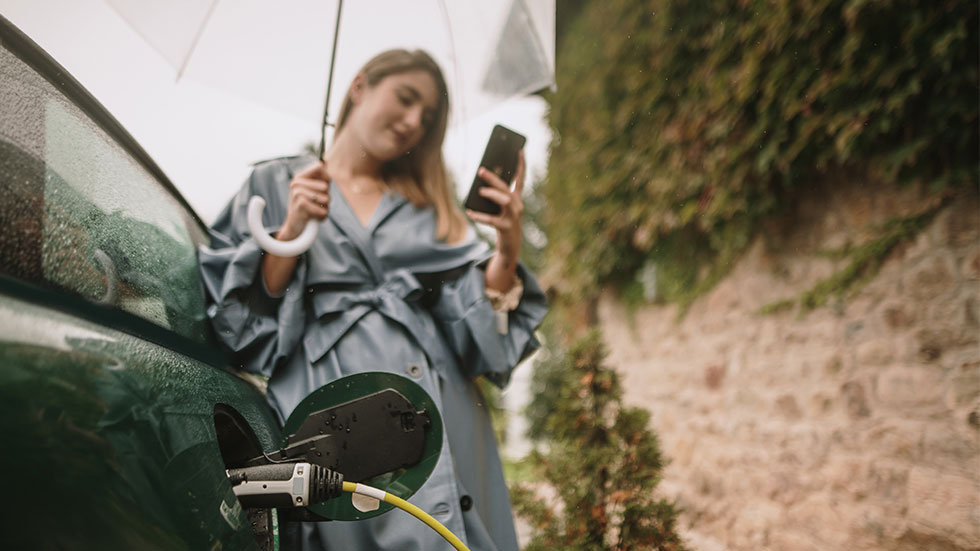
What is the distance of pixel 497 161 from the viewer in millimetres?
1543

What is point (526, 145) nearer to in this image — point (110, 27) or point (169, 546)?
point (110, 27)

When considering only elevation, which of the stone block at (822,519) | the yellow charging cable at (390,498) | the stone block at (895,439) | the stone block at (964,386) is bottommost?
the stone block at (822,519)

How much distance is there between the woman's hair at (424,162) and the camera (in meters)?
1.58

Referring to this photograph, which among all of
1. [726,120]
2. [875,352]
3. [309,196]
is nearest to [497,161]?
[309,196]

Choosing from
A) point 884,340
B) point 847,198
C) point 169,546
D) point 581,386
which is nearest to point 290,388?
point 169,546

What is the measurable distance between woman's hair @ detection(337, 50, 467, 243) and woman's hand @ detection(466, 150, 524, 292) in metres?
0.16

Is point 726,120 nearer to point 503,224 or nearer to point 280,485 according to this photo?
point 503,224

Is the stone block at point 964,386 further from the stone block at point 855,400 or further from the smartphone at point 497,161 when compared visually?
the smartphone at point 497,161

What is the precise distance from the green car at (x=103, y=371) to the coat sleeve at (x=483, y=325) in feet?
1.34

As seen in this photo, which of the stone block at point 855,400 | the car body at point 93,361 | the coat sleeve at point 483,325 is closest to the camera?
the car body at point 93,361

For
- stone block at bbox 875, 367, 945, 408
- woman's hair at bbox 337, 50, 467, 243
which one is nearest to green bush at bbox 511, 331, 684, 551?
woman's hair at bbox 337, 50, 467, 243

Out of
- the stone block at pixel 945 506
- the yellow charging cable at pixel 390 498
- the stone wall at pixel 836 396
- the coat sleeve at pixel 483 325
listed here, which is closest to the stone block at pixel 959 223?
the stone wall at pixel 836 396

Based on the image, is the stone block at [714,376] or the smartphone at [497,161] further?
the stone block at [714,376]

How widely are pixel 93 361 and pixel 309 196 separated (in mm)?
678
